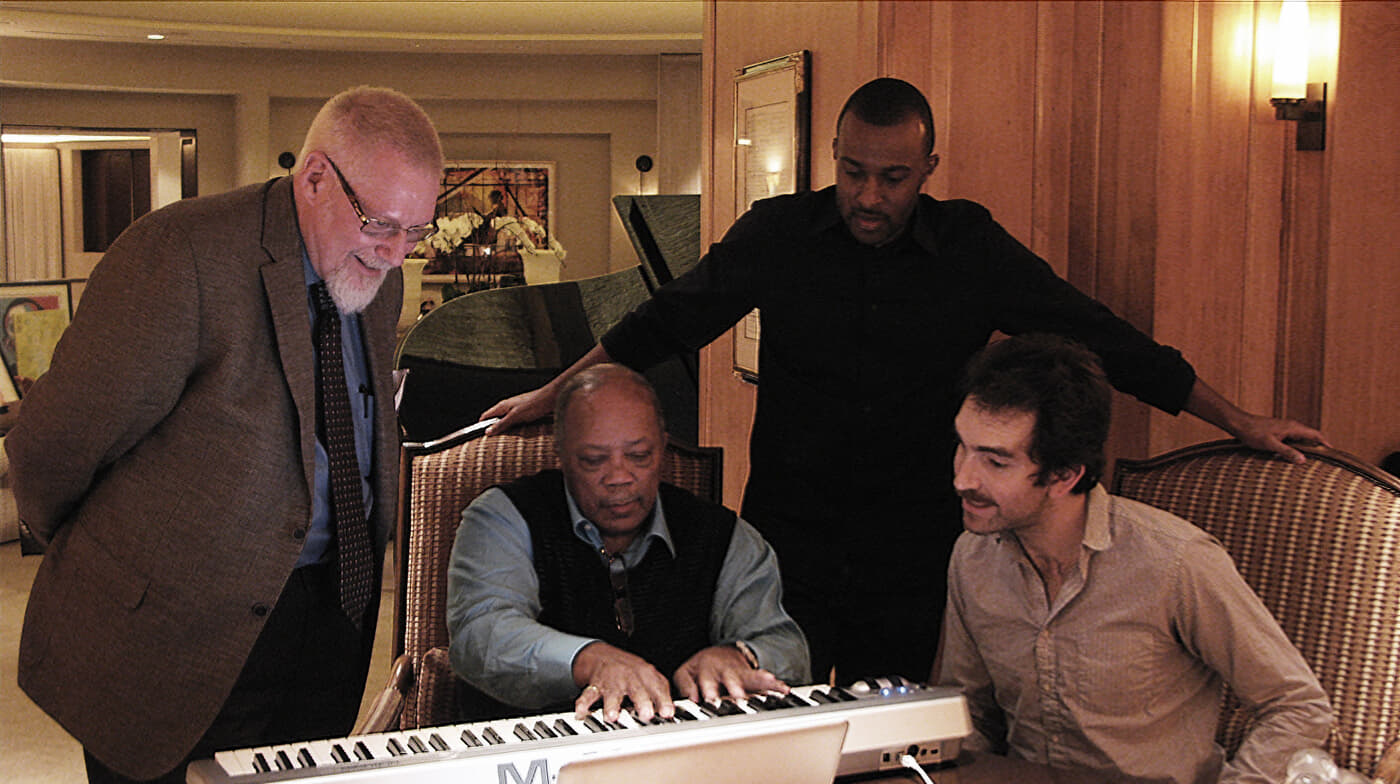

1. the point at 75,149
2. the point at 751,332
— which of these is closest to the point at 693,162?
the point at 75,149

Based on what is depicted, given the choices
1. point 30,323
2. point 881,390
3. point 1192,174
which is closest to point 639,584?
point 881,390

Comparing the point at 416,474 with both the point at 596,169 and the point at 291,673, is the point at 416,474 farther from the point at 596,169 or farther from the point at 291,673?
the point at 596,169

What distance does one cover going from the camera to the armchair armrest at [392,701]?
206 centimetres

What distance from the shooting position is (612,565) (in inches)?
81.4

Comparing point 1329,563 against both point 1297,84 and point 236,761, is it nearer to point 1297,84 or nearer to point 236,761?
point 1297,84

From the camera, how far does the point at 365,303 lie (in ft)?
6.15

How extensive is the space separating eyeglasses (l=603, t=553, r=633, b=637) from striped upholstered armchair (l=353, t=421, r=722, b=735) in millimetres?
357

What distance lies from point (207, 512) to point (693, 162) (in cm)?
984

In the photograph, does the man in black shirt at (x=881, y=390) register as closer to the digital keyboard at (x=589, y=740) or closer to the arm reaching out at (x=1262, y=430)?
the arm reaching out at (x=1262, y=430)

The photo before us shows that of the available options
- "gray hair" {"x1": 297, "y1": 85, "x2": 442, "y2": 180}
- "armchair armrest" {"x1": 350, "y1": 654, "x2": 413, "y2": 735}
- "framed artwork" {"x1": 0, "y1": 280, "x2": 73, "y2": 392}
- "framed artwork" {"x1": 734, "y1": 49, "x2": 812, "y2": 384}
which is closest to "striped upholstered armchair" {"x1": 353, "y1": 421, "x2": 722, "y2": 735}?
"armchair armrest" {"x1": 350, "y1": 654, "x2": 413, "y2": 735}

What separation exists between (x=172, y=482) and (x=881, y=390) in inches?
48.4

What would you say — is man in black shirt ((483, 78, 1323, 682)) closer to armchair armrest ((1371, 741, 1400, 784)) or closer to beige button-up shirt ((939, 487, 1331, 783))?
beige button-up shirt ((939, 487, 1331, 783))

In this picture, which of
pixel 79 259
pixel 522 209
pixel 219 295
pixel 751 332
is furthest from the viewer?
pixel 522 209

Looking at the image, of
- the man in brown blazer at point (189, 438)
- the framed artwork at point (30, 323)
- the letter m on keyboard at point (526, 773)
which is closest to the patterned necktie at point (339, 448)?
the man in brown blazer at point (189, 438)
